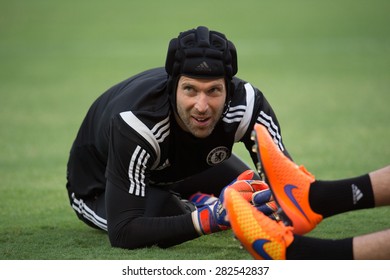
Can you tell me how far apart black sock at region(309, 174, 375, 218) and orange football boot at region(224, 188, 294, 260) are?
27cm

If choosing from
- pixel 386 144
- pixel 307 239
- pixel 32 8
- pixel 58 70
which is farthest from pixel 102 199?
pixel 32 8

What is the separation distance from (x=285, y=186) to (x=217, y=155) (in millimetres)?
930

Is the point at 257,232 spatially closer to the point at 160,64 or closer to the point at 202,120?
the point at 202,120

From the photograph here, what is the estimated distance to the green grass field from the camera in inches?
206

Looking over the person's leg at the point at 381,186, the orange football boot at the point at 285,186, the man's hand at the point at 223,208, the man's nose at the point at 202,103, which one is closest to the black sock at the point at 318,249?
the orange football boot at the point at 285,186

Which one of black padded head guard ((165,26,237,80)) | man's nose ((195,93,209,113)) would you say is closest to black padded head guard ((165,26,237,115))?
black padded head guard ((165,26,237,80))

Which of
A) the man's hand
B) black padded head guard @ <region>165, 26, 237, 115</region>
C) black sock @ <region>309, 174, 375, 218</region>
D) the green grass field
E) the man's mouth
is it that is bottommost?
the green grass field

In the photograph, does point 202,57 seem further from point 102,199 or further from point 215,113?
point 102,199

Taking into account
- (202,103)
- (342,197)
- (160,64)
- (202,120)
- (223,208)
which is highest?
(202,103)

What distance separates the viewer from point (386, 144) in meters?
8.20

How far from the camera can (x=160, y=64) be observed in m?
13.7

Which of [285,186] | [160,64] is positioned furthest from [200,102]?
[160,64]

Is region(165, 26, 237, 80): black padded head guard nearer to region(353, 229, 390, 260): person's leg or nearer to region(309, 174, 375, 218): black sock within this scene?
region(309, 174, 375, 218): black sock

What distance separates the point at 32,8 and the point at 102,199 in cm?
1529
